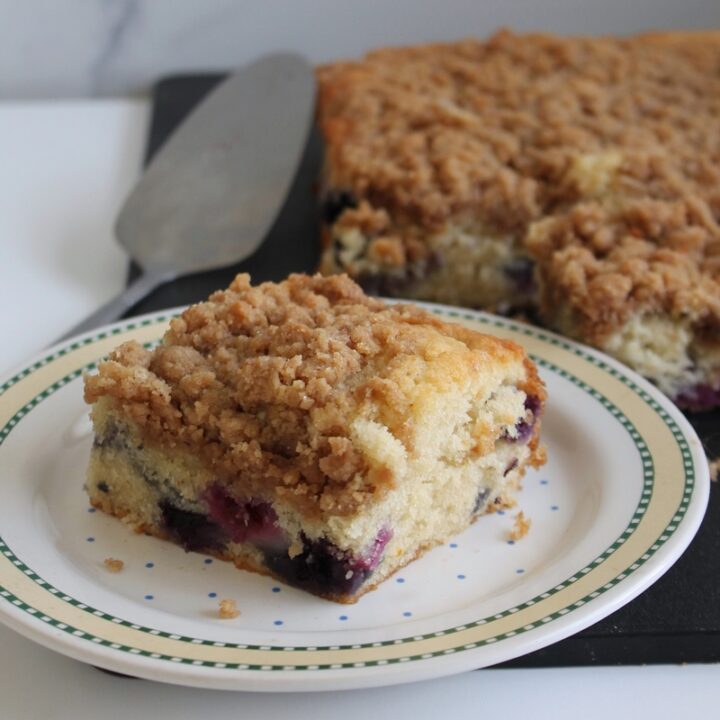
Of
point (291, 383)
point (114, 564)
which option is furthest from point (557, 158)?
point (114, 564)

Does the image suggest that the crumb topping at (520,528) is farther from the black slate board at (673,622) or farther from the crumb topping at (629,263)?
the crumb topping at (629,263)

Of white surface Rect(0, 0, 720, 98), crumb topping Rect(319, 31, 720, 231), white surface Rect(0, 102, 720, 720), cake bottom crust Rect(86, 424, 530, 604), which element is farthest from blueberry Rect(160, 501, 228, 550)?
white surface Rect(0, 0, 720, 98)

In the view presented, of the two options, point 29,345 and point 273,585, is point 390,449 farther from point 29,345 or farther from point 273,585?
point 29,345

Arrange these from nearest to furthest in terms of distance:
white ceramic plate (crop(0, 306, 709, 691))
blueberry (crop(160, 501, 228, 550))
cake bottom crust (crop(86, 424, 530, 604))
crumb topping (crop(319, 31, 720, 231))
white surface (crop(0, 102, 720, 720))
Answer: white ceramic plate (crop(0, 306, 709, 691)) → white surface (crop(0, 102, 720, 720)) → cake bottom crust (crop(86, 424, 530, 604)) → blueberry (crop(160, 501, 228, 550)) → crumb topping (crop(319, 31, 720, 231))

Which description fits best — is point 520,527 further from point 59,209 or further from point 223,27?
point 223,27

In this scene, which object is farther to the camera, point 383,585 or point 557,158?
point 557,158

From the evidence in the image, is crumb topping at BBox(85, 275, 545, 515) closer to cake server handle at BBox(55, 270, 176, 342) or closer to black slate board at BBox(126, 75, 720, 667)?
black slate board at BBox(126, 75, 720, 667)

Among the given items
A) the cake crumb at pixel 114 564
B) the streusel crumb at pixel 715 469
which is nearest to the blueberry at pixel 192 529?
the cake crumb at pixel 114 564
